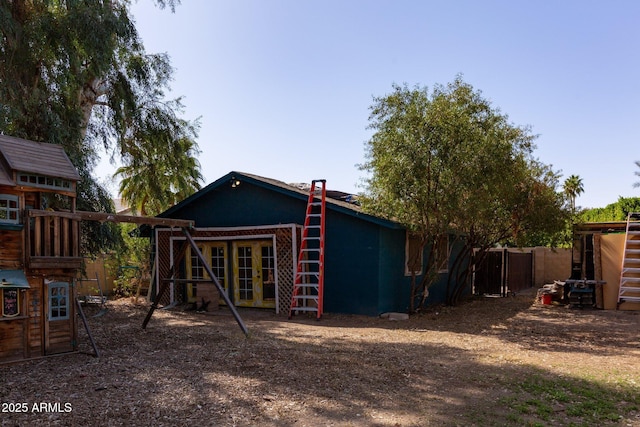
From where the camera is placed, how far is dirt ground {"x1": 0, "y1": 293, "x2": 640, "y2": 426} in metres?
4.88

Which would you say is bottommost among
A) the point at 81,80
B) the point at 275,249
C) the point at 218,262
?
the point at 218,262

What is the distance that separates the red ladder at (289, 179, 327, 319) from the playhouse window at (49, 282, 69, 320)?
5310 mm

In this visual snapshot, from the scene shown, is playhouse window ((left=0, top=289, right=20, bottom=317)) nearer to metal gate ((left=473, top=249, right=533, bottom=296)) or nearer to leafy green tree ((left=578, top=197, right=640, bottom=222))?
metal gate ((left=473, top=249, right=533, bottom=296))

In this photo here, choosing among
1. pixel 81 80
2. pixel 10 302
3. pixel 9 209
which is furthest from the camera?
pixel 81 80

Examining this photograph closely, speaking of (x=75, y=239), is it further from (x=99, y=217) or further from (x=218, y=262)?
(x=218, y=262)

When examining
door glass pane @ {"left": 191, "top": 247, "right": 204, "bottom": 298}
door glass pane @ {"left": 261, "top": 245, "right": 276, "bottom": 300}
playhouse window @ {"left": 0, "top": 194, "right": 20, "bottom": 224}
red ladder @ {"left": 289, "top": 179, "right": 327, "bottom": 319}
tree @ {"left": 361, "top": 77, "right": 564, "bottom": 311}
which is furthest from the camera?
door glass pane @ {"left": 191, "top": 247, "right": 204, "bottom": 298}

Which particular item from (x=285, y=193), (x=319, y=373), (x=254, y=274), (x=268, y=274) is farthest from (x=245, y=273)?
(x=319, y=373)

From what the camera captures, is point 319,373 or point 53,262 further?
point 53,262

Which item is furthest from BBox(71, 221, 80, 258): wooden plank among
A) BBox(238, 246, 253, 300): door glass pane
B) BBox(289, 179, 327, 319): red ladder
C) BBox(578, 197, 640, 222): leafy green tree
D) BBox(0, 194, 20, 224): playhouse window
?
BBox(578, 197, 640, 222): leafy green tree

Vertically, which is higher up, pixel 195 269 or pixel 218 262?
pixel 218 262

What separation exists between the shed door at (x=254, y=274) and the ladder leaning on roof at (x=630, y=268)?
925cm

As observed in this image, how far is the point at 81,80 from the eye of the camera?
483 inches

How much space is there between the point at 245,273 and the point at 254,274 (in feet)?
1.13

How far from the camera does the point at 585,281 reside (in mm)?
13648
